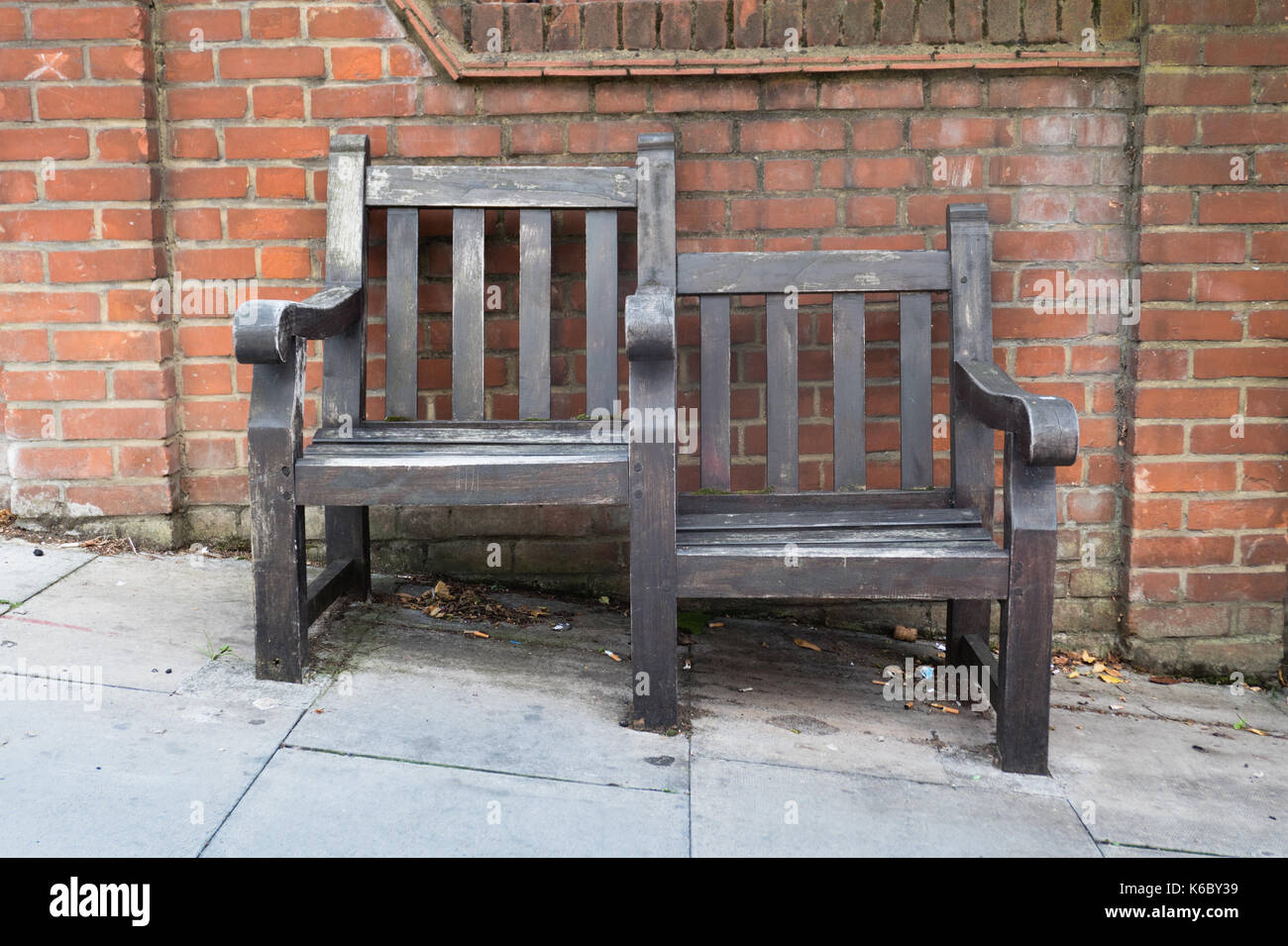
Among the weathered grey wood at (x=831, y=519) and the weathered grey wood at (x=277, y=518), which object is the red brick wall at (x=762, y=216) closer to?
the weathered grey wood at (x=831, y=519)

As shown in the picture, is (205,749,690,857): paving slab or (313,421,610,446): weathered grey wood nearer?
(205,749,690,857): paving slab

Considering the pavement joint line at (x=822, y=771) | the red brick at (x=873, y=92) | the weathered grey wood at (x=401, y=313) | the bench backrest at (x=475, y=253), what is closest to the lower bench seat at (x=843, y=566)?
the pavement joint line at (x=822, y=771)

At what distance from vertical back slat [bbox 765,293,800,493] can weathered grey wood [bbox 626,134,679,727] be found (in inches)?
16.9

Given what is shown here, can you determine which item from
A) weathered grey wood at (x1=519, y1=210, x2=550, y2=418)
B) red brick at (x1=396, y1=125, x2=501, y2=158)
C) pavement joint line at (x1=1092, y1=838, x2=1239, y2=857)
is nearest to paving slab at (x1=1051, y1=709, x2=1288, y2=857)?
pavement joint line at (x1=1092, y1=838, x2=1239, y2=857)

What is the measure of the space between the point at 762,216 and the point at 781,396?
63cm

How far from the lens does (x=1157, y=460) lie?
3.13m

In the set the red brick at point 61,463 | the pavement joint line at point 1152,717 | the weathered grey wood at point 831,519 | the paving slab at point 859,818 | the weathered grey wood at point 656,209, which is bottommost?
the pavement joint line at point 1152,717

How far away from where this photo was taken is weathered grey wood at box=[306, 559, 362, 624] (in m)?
2.79

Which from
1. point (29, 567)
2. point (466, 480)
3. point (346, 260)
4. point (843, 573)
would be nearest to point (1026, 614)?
point (843, 573)

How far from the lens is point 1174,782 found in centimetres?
248

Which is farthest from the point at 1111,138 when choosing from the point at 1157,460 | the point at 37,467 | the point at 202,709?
the point at 37,467

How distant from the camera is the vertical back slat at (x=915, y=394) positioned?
9.34 ft

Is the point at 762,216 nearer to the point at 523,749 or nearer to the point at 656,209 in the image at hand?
the point at 656,209

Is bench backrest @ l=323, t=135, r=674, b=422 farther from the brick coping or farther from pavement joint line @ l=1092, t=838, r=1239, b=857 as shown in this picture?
pavement joint line @ l=1092, t=838, r=1239, b=857
